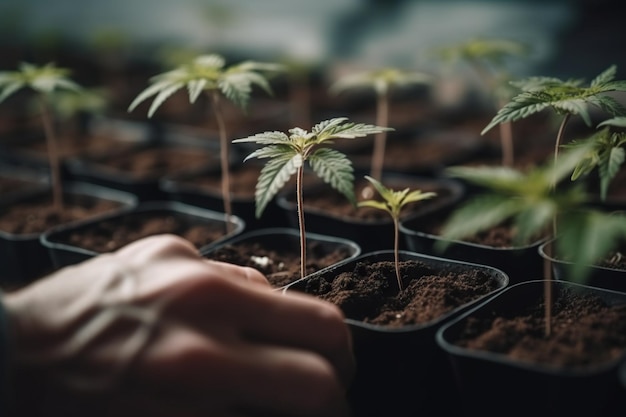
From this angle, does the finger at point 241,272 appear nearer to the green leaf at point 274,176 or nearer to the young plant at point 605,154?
the green leaf at point 274,176

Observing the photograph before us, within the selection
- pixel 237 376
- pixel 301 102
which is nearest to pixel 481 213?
pixel 237 376

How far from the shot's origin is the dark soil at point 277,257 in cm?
139

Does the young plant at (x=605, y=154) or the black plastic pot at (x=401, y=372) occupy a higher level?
the young plant at (x=605, y=154)

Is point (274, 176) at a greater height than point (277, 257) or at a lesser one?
greater

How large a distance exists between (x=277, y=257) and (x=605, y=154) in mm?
650

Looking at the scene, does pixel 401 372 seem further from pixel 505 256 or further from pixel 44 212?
pixel 44 212

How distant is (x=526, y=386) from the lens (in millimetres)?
915

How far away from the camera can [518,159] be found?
2.06 meters

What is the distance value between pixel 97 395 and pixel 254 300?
19 centimetres

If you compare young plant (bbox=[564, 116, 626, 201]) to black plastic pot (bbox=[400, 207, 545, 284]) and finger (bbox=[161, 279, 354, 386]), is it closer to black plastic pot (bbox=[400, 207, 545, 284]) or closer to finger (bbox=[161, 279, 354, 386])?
black plastic pot (bbox=[400, 207, 545, 284])

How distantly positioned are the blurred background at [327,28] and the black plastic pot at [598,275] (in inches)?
36.0

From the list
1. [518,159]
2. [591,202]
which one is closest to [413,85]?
[518,159]

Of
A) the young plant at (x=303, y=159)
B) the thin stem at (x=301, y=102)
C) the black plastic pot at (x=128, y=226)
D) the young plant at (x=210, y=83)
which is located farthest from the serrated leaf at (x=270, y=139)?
the thin stem at (x=301, y=102)

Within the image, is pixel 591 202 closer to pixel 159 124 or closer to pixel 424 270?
pixel 424 270
